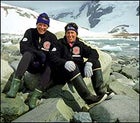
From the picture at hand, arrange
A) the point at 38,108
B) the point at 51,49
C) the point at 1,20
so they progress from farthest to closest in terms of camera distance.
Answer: the point at 1,20 < the point at 51,49 < the point at 38,108

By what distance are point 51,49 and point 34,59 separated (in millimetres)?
305

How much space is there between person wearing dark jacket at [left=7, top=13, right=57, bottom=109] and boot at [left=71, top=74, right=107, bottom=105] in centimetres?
47

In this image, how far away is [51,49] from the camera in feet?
16.1

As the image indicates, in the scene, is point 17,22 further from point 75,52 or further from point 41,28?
point 75,52

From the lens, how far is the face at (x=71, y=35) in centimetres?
472

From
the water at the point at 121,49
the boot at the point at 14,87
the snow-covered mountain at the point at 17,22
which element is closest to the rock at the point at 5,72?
the boot at the point at 14,87

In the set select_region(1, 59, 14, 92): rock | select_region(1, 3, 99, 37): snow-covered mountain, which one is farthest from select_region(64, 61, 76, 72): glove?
select_region(1, 3, 99, 37): snow-covered mountain

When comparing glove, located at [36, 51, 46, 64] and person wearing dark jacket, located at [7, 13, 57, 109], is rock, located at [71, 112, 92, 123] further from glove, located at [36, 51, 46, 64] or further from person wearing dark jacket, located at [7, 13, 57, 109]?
glove, located at [36, 51, 46, 64]

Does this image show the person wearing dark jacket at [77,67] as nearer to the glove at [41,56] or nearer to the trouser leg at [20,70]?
the glove at [41,56]

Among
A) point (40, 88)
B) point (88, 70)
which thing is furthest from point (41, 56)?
point (88, 70)

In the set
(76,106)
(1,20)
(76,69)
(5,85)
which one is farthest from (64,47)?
(1,20)

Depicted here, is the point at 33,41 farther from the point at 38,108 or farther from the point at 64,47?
the point at 38,108

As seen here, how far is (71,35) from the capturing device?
186 inches

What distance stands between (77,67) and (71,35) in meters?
0.56
